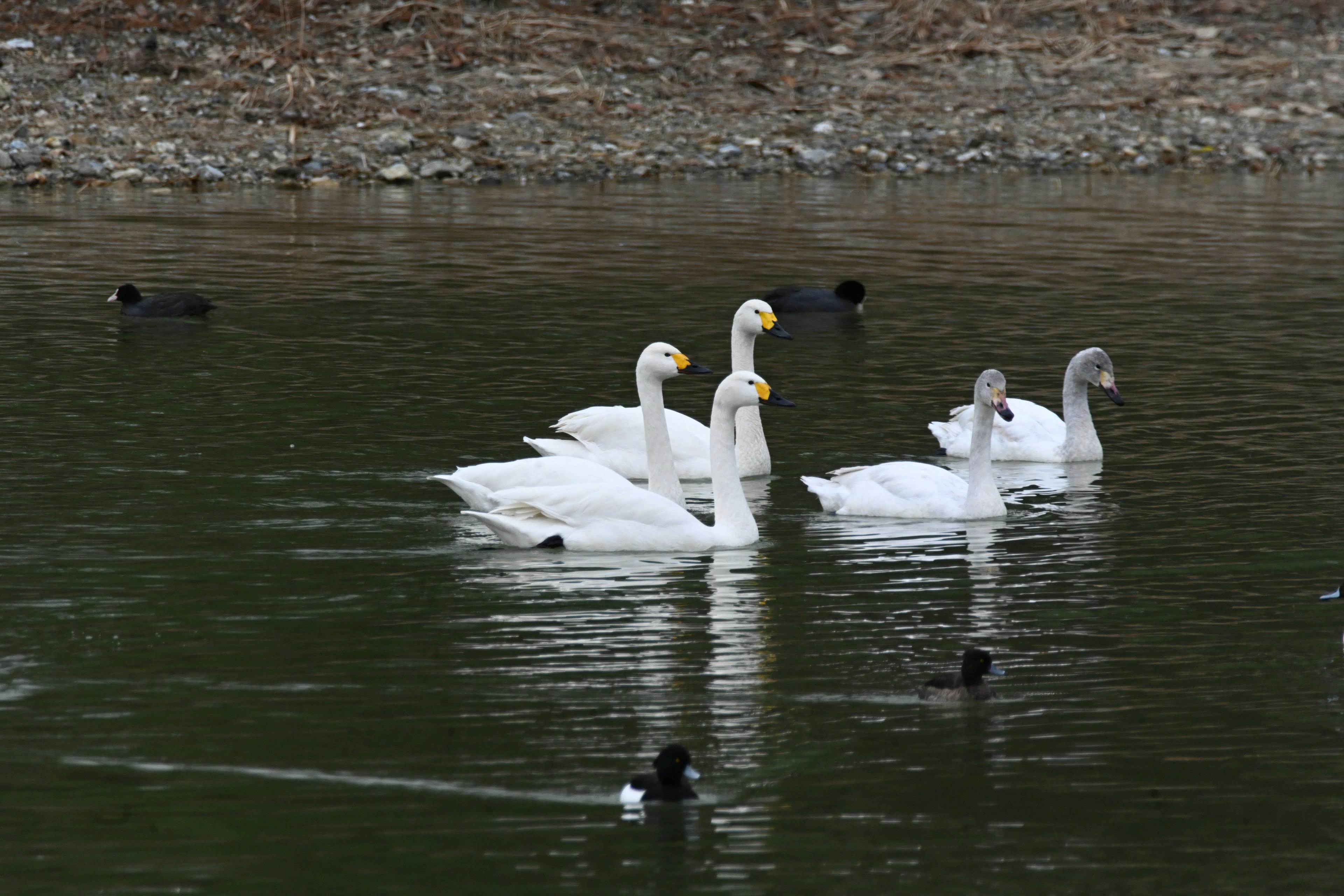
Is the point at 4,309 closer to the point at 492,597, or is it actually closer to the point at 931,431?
the point at 931,431

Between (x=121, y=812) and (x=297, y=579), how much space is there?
10.9 ft

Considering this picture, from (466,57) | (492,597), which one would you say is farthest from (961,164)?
(492,597)

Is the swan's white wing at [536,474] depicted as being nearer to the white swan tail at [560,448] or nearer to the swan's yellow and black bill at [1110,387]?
the white swan tail at [560,448]

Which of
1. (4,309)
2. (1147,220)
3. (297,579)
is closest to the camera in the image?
(297,579)

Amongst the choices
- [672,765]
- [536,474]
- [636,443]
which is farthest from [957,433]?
[672,765]

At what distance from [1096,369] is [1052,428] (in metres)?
0.55

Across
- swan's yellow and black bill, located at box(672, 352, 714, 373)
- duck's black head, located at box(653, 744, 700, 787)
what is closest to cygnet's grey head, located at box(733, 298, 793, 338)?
swan's yellow and black bill, located at box(672, 352, 714, 373)

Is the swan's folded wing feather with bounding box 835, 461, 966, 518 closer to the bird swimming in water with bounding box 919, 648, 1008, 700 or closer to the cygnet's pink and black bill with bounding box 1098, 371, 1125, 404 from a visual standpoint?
the cygnet's pink and black bill with bounding box 1098, 371, 1125, 404

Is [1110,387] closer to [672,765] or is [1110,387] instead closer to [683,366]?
[683,366]

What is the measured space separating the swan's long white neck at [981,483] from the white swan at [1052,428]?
1433mm

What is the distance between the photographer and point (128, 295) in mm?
19375

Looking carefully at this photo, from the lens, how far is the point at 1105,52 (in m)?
36.5

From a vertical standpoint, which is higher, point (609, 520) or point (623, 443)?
point (623, 443)

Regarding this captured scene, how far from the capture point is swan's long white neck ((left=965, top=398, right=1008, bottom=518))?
39.9 ft
